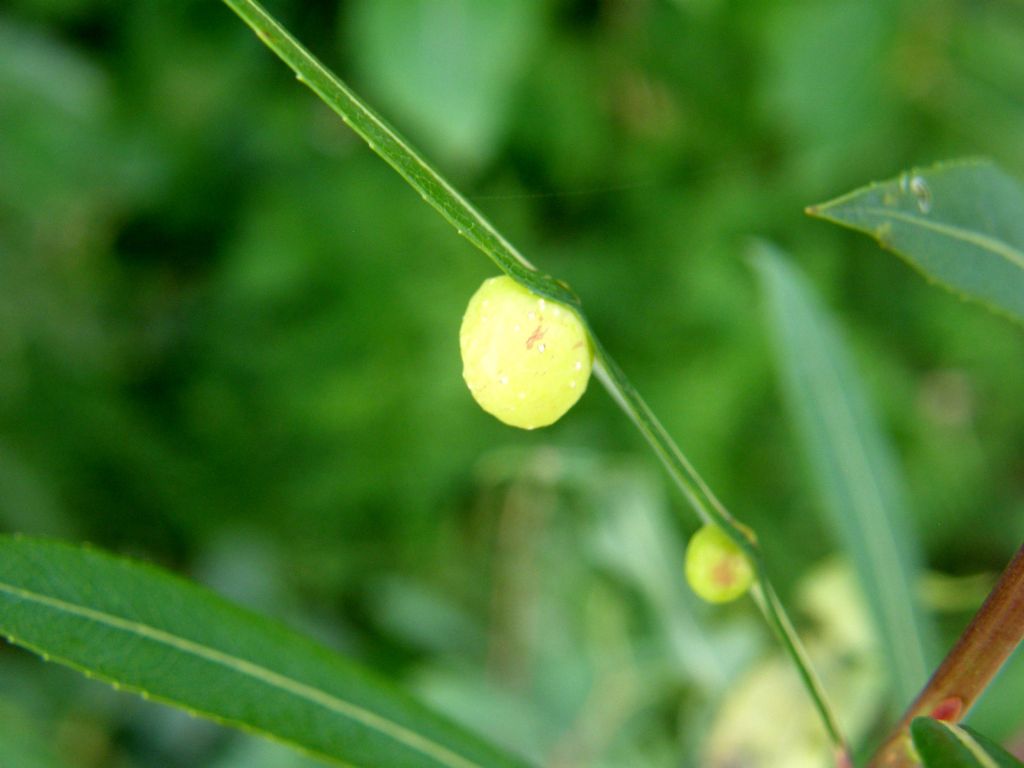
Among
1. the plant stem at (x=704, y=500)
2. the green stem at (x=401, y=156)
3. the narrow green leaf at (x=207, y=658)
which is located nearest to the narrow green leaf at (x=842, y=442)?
the plant stem at (x=704, y=500)

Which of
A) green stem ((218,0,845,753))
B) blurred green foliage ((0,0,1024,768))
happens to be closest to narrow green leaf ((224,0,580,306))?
green stem ((218,0,845,753))

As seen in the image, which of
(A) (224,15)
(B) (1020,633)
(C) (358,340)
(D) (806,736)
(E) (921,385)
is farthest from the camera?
(E) (921,385)

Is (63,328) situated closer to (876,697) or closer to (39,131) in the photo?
(39,131)

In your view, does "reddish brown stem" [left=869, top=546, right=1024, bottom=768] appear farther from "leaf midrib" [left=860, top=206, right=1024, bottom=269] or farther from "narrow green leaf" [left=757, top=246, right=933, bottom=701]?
"narrow green leaf" [left=757, top=246, right=933, bottom=701]

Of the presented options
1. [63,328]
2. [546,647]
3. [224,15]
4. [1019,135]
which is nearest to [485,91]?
[224,15]

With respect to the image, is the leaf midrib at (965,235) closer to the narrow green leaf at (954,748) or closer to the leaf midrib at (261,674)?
the narrow green leaf at (954,748)
